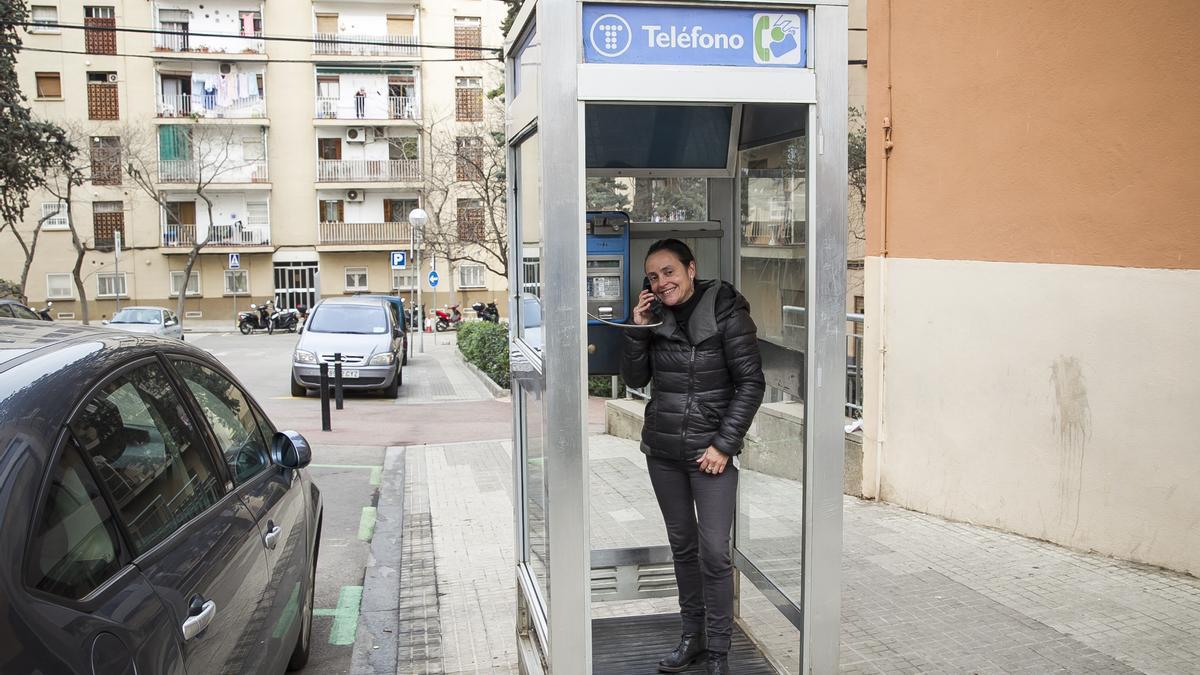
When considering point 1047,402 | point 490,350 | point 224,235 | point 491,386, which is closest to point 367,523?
point 1047,402

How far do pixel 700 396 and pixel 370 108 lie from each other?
4625 cm

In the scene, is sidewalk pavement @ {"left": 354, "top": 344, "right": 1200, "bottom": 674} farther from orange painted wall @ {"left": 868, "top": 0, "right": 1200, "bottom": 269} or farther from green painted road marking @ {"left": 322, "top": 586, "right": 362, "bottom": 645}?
orange painted wall @ {"left": 868, "top": 0, "right": 1200, "bottom": 269}

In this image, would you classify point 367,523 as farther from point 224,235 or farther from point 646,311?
point 224,235

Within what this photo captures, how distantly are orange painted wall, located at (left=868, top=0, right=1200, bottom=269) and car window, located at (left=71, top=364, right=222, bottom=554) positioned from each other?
4853 millimetres

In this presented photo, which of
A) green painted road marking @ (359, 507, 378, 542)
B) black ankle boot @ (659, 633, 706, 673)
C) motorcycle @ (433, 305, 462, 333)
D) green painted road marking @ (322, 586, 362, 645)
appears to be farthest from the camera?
motorcycle @ (433, 305, 462, 333)

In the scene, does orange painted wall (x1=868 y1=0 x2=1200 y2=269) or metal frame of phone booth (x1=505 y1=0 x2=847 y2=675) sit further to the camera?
orange painted wall (x1=868 y1=0 x2=1200 y2=269)

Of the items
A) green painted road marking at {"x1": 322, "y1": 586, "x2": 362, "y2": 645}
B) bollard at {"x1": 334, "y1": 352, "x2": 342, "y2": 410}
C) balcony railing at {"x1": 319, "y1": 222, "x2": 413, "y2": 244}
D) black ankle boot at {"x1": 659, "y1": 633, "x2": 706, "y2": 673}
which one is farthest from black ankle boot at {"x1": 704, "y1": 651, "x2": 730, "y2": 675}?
balcony railing at {"x1": 319, "y1": 222, "x2": 413, "y2": 244}

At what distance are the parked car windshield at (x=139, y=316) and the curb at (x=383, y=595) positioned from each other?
73.2 ft

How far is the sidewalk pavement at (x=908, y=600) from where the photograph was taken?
4.57m

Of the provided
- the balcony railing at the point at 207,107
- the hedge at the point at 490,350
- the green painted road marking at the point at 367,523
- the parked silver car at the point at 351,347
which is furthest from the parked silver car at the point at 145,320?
the green painted road marking at the point at 367,523

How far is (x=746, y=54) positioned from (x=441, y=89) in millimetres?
46438

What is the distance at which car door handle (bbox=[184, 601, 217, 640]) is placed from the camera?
2.73 m

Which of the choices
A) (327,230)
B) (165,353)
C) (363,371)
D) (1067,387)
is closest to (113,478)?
(165,353)

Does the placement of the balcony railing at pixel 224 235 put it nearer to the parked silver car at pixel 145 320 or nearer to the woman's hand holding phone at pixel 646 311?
the parked silver car at pixel 145 320
